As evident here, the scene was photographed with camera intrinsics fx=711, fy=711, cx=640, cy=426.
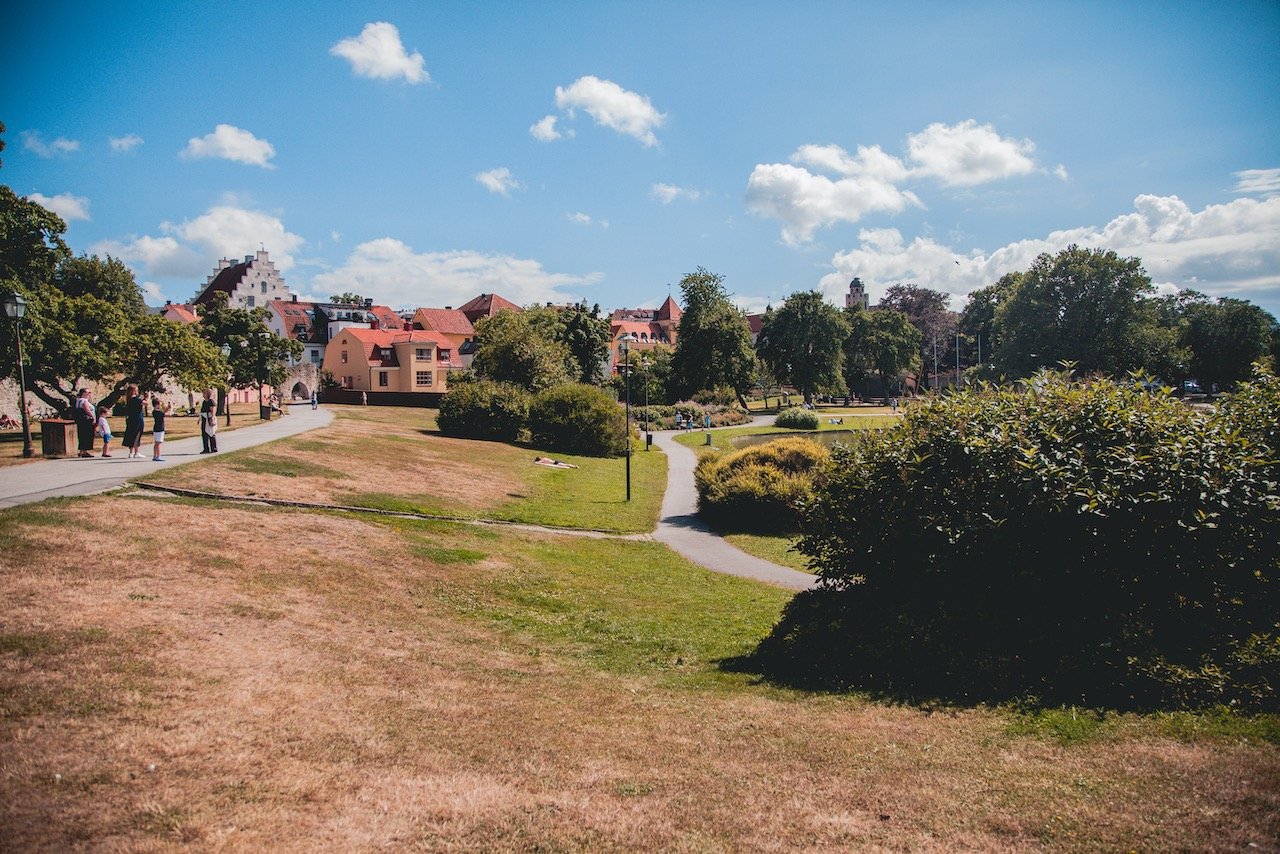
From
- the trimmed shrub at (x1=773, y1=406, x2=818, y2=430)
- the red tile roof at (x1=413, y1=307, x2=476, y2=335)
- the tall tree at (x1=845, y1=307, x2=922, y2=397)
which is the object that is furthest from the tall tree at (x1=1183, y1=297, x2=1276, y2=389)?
the red tile roof at (x1=413, y1=307, x2=476, y2=335)

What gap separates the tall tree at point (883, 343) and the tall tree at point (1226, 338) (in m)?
28.8

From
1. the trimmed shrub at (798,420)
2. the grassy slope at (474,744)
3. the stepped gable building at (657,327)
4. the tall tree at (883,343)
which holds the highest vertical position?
the stepped gable building at (657,327)

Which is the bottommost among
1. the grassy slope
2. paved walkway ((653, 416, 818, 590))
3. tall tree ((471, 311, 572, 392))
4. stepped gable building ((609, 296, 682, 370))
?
paved walkway ((653, 416, 818, 590))

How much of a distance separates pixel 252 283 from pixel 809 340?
6751 cm

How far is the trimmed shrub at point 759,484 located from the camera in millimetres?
22000

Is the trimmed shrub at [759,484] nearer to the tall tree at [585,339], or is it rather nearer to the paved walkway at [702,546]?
the paved walkway at [702,546]

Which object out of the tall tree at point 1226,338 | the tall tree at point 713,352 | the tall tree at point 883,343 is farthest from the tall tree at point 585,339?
the tall tree at point 1226,338

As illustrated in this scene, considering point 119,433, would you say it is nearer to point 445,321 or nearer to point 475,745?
point 475,745

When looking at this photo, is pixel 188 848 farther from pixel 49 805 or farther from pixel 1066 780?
pixel 1066 780

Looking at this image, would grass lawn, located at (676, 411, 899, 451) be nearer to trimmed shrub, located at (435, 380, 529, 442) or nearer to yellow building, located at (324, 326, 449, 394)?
trimmed shrub, located at (435, 380, 529, 442)

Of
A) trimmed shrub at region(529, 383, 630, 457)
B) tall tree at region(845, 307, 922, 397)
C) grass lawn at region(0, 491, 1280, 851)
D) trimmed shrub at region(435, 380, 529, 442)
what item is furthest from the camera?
Answer: tall tree at region(845, 307, 922, 397)

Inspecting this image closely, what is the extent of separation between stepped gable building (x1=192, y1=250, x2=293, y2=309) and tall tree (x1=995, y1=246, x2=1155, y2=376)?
84192 millimetres

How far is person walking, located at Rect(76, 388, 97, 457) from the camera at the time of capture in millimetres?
19859

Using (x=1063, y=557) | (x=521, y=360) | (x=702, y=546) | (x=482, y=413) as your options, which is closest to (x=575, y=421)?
(x=482, y=413)
